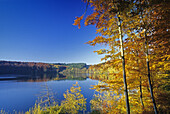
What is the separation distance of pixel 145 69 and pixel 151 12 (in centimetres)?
328

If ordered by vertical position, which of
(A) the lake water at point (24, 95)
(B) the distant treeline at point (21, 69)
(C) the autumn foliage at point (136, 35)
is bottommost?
(A) the lake water at point (24, 95)

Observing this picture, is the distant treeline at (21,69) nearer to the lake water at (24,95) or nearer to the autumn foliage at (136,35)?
the lake water at (24,95)

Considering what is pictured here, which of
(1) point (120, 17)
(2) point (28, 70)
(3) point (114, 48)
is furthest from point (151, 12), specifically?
(2) point (28, 70)

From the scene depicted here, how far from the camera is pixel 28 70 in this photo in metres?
161

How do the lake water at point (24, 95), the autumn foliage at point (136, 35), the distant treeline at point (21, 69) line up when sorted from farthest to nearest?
the distant treeline at point (21, 69) → the lake water at point (24, 95) → the autumn foliage at point (136, 35)

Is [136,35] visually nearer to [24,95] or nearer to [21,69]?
[24,95]

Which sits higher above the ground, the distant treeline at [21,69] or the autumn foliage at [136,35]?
the autumn foliage at [136,35]

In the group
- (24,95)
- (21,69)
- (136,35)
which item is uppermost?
(136,35)

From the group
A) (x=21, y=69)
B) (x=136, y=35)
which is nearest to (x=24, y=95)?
(x=136, y=35)

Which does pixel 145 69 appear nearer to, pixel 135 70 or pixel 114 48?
pixel 135 70

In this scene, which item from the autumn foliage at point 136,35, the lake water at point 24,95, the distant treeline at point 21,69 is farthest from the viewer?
the distant treeline at point 21,69

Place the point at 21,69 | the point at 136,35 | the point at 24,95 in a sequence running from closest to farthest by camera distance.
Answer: the point at 136,35 → the point at 24,95 → the point at 21,69

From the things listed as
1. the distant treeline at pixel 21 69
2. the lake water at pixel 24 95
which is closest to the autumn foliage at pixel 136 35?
the lake water at pixel 24 95

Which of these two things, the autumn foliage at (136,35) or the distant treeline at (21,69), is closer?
the autumn foliage at (136,35)
